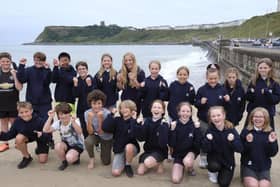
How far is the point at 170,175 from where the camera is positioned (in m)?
5.03

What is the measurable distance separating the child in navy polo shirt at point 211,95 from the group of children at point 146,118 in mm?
13

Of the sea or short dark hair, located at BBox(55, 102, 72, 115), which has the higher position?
short dark hair, located at BBox(55, 102, 72, 115)

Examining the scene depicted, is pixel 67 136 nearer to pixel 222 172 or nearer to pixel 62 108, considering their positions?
pixel 62 108


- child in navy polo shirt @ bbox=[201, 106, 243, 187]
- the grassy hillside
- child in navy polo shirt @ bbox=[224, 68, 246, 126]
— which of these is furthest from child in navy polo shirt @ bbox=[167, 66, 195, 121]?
the grassy hillside


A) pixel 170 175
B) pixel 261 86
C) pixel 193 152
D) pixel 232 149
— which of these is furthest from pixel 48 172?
pixel 261 86

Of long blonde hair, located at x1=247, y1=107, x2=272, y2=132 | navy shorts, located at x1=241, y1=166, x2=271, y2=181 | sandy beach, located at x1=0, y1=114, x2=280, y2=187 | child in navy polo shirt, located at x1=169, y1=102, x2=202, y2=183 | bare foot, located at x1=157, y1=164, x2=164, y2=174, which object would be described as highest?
long blonde hair, located at x1=247, y1=107, x2=272, y2=132

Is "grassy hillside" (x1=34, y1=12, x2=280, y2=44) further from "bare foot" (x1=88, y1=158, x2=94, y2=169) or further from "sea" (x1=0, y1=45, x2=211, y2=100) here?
"bare foot" (x1=88, y1=158, x2=94, y2=169)

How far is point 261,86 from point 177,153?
5.21 feet

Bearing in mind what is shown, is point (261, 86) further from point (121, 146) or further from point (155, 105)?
point (121, 146)

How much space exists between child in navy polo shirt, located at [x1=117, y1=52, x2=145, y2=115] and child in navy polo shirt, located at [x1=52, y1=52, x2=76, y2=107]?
2.49 feet

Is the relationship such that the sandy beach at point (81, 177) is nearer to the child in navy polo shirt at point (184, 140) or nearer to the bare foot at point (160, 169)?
the bare foot at point (160, 169)

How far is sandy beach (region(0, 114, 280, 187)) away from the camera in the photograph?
4758mm

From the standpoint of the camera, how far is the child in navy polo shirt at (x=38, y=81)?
586cm

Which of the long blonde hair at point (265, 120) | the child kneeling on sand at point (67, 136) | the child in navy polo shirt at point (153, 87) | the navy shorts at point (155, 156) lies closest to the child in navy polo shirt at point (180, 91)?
the child in navy polo shirt at point (153, 87)
